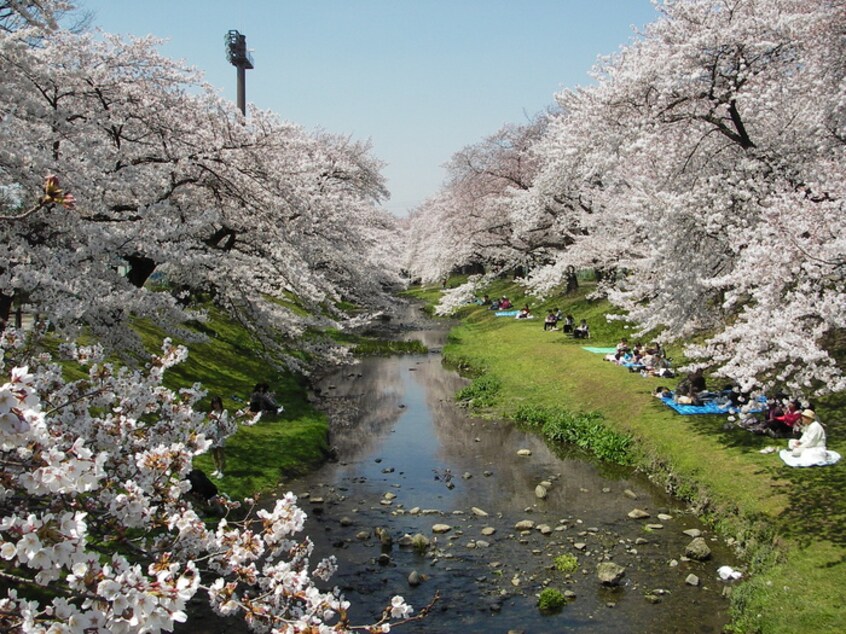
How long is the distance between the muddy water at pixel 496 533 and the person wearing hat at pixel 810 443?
3026 mm

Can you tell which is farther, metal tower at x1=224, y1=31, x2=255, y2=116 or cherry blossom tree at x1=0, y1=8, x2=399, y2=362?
metal tower at x1=224, y1=31, x2=255, y2=116

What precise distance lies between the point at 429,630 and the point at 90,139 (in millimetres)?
11386

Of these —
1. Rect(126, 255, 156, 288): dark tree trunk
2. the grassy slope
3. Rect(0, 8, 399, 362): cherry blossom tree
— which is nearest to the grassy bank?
the grassy slope

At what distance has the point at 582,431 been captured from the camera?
71.9 feet

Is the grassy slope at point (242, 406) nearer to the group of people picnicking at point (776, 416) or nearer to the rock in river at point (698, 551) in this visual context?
the rock in river at point (698, 551)

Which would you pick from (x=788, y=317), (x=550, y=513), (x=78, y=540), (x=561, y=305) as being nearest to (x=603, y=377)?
(x=550, y=513)

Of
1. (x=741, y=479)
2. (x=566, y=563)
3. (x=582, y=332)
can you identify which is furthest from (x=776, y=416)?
(x=582, y=332)

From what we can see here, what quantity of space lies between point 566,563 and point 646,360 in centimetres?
1365

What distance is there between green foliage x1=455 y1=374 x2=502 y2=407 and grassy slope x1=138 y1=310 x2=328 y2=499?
6591 mm

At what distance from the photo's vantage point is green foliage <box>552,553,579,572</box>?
13.2 m

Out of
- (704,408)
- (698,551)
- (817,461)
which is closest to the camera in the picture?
(698,551)

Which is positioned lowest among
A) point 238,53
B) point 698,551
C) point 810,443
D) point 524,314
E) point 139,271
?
point 698,551

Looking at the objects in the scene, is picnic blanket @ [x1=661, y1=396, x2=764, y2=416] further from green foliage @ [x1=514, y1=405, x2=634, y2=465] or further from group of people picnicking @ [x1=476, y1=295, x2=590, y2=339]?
group of people picnicking @ [x1=476, y1=295, x2=590, y2=339]

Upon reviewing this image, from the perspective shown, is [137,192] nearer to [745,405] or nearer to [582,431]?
[582,431]
